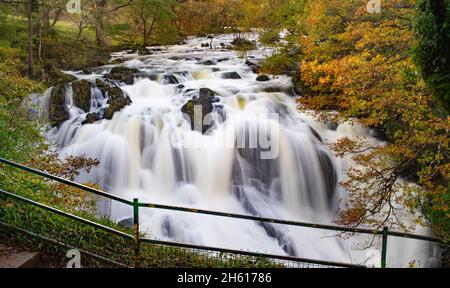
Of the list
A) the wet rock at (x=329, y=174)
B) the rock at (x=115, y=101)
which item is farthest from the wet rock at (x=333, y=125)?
the rock at (x=115, y=101)

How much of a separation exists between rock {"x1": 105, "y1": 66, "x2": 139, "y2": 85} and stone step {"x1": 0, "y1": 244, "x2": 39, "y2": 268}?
1257 centimetres


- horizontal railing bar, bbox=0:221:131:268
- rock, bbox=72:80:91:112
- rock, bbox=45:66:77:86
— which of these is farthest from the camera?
rock, bbox=45:66:77:86

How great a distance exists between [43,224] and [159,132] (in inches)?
319

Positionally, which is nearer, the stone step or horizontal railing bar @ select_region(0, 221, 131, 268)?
the stone step

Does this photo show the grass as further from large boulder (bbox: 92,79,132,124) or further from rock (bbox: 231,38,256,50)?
rock (bbox: 231,38,256,50)

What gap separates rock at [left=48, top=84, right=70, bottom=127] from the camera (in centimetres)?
1305

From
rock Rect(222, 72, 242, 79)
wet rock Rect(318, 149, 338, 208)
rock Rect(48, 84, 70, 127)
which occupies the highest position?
rock Rect(222, 72, 242, 79)

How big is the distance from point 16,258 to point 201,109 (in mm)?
9975

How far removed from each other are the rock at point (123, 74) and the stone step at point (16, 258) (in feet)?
41.2

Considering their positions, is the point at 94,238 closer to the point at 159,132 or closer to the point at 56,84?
the point at 159,132

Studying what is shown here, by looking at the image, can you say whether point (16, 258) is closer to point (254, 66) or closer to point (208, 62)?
point (254, 66)

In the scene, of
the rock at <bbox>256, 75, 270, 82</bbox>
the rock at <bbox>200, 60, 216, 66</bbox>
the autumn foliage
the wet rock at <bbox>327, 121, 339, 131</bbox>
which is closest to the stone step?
the autumn foliage

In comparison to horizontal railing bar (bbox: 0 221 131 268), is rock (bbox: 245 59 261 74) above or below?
above
